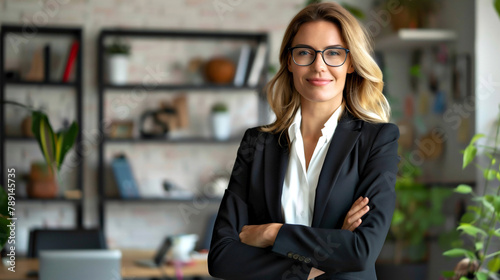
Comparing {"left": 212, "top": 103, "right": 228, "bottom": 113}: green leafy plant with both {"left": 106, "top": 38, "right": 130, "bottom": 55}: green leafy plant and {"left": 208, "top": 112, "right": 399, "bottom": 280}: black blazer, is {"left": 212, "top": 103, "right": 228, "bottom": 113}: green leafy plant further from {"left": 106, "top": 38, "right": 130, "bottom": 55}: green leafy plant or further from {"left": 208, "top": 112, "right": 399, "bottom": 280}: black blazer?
{"left": 208, "top": 112, "right": 399, "bottom": 280}: black blazer

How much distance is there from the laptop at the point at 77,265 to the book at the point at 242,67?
2.54 meters

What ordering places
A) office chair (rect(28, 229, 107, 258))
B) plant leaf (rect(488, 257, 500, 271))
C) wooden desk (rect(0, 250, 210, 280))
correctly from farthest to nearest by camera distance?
office chair (rect(28, 229, 107, 258)), wooden desk (rect(0, 250, 210, 280)), plant leaf (rect(488, 257, 500, 271))

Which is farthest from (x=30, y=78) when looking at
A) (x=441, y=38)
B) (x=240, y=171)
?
(x=240, y=171)

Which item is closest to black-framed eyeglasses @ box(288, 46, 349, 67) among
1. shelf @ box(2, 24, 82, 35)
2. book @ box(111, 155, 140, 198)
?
book @ box(111, 155, 140, 198)

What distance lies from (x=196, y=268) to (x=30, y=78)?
7.69ft

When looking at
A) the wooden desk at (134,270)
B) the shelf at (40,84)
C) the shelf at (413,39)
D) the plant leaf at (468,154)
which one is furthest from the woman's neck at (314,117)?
the shelf at (40,84)

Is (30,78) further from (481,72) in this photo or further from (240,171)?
(240,171)

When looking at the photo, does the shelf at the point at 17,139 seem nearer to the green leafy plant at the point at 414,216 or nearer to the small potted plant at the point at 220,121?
the small potted plant at the point at 220,121

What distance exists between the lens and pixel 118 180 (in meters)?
4.97

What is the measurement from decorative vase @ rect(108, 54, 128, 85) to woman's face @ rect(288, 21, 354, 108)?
3.65 meters

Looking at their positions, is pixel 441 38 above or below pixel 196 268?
above

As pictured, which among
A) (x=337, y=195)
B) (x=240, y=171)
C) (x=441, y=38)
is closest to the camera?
(x=337, y=195)

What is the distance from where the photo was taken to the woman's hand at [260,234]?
4.91 ft

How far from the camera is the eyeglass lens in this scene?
151 centimetres
